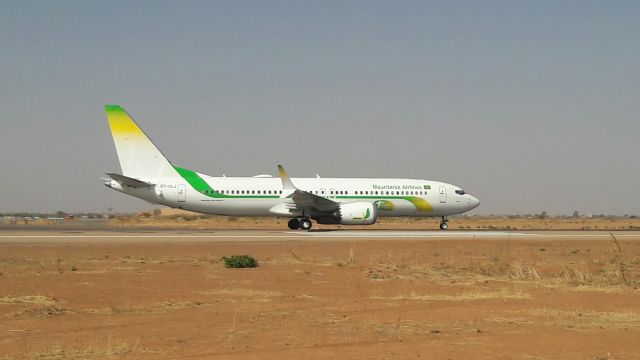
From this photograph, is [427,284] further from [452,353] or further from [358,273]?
[452,353]

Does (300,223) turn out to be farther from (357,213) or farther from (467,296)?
(467,296)

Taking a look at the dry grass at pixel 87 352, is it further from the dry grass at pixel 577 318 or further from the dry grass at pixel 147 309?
the dry grass at pixel 577 318

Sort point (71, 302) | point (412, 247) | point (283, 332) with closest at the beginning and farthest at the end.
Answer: point (283, 332) < point (71, 302) < point (412, 247)

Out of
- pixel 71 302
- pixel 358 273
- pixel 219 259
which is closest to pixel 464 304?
pixel 358 273

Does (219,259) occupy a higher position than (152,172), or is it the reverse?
(152,172)

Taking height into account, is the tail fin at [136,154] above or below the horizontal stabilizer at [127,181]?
above

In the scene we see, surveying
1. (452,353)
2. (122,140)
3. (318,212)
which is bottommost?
(452,353)

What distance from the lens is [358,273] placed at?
18734 millimetres

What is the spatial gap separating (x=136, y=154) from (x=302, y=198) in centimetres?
1026

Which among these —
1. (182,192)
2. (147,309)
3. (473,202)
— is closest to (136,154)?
(182,192)

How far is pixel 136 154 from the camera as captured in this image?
134 ft

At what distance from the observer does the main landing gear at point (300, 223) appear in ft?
133

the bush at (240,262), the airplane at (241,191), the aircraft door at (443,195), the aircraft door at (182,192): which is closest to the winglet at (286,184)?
the airplane at (241,191)

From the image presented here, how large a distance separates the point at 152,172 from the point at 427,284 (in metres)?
27.5
